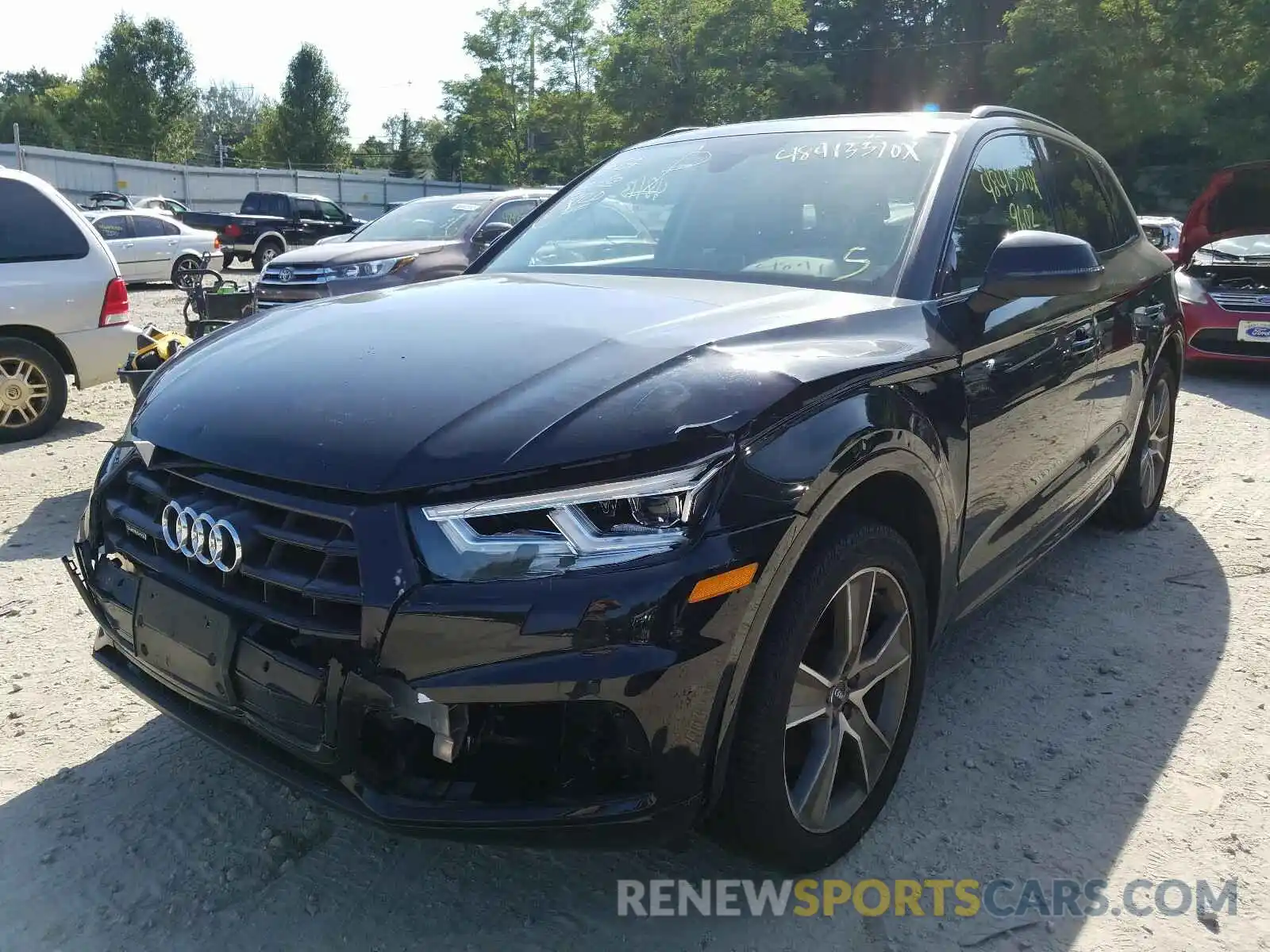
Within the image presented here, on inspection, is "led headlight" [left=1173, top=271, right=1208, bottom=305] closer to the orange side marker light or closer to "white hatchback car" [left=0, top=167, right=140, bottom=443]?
the orange side marker light

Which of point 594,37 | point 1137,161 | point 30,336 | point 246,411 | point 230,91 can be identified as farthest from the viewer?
point 230,91

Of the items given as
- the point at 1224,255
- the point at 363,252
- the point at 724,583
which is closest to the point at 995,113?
the point at 724,583

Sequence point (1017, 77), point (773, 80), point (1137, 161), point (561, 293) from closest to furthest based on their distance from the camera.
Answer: point (561, 293) → point (1137, 161) → point (1017, 77) → point (773, 80)

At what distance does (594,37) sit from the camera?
57031 mm

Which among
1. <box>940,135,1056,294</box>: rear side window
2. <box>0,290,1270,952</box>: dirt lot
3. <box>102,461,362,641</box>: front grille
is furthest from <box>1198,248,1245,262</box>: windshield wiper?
<box>102,461,362,641</box>: front grille

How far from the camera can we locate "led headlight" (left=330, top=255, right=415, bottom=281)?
8703 mm

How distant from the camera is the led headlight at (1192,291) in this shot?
8.58m

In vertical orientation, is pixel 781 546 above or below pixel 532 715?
above

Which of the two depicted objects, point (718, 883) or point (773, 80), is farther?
point (773, 80)

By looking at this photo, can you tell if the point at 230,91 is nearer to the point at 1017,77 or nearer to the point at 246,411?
the point at 1017,77

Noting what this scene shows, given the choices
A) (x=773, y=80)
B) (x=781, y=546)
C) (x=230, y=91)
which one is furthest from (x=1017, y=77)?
(x=230, y=91)

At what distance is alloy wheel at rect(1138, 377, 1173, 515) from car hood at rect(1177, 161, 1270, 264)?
6207 millimetres

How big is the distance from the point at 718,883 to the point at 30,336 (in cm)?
623

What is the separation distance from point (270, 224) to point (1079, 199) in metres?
24.2
